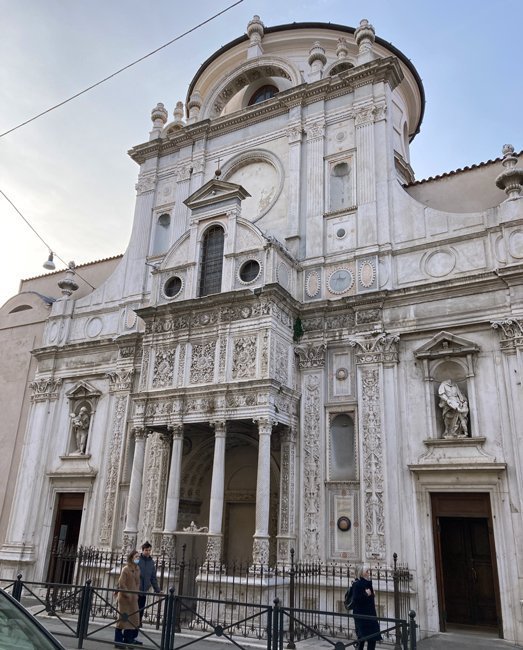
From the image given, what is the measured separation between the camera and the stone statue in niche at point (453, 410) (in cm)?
1286

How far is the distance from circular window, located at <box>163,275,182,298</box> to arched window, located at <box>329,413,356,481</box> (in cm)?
578

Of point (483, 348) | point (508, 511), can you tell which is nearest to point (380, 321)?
point (483, 348)

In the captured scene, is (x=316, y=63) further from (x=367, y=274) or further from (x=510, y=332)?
(x=510, y=332)

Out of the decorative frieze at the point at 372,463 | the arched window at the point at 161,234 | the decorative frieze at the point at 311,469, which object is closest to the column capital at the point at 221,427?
the decorative frieze at the point at 311,469

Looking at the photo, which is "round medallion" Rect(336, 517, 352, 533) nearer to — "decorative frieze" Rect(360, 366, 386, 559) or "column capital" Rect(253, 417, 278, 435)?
"decorative frieze" Rect(360, 366, 386, 559)

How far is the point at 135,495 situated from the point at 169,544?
175cm

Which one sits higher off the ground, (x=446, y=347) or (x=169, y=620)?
(x=446, y=347)

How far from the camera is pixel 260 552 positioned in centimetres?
1249

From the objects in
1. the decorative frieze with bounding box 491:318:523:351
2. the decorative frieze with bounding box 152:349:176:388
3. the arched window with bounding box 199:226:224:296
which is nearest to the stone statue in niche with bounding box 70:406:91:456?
the decorative frieze with bounding box 152:349:176:388

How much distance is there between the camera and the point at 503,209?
13.7 meters

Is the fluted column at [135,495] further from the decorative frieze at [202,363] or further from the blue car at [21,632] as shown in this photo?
the blue car at [21,632]

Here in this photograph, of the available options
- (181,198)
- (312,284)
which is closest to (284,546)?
(312,284)

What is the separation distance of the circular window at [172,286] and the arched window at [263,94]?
28.9 ft

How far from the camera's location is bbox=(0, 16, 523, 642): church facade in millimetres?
12656
